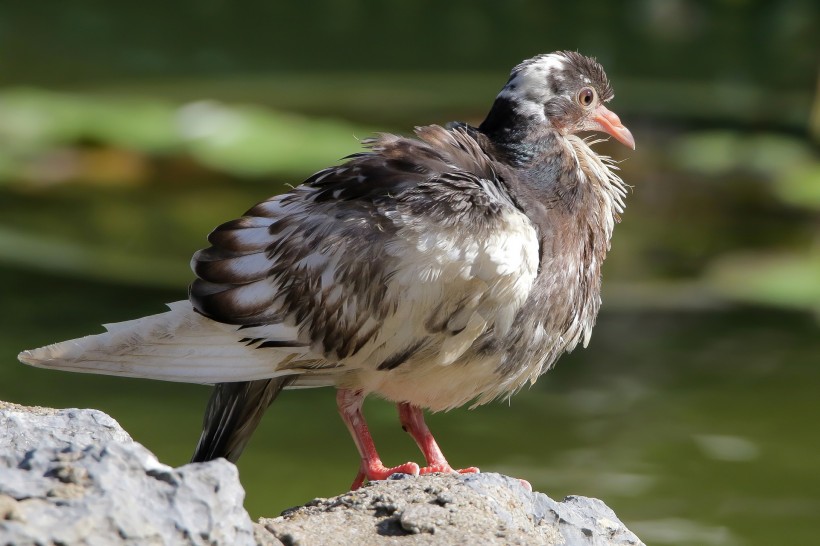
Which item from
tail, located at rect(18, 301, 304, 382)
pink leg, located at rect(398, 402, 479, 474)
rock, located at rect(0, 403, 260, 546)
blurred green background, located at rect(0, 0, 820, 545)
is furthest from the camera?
blurred green background, located at rect(0, 0, 820, 545)

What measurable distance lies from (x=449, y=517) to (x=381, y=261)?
0.93 metres

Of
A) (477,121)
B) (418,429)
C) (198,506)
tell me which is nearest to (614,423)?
(418,429)

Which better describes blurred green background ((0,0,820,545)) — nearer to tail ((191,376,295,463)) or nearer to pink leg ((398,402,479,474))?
pink leg ((398,402,479,474))

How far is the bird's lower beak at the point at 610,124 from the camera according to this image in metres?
4.76

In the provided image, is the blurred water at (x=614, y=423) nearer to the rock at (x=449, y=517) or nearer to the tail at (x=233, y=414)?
the tail at (x=233, y=414)

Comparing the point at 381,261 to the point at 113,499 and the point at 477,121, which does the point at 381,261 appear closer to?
the point at 113,499

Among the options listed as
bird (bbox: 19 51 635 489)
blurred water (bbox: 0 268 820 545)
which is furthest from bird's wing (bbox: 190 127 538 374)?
blurred water (bbox: 0 268 820 545)

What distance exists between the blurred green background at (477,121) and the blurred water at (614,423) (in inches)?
0.7

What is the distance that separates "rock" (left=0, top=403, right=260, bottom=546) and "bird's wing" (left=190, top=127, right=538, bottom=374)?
4.11 ft

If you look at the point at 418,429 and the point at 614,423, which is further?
the point at 614,423

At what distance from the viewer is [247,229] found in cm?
434

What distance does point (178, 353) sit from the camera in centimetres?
423

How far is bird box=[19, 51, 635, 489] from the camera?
4094mm

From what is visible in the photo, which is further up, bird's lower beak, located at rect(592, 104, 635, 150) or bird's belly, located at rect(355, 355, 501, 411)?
bird's lower beak, located at rect(592, 104, 635, 150)
